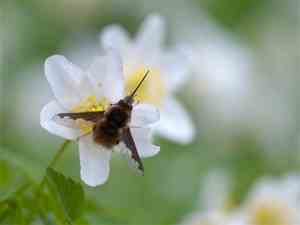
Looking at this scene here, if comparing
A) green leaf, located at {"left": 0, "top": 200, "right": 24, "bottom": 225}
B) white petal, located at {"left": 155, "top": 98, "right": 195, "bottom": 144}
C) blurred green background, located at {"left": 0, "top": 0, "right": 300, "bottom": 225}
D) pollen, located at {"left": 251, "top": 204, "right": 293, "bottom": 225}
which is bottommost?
green leaf, located at {"left": 0, "top": 200, "right": 24, "bottom": 225}

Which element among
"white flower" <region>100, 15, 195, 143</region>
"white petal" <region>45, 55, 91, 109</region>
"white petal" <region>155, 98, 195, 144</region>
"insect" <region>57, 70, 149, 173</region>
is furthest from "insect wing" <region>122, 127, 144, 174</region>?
"white petal" <region>155, 98, 195, 144</region>

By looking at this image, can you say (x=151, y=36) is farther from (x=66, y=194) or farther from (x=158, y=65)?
(x=66, y=194)

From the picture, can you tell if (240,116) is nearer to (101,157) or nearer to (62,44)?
(62,44)

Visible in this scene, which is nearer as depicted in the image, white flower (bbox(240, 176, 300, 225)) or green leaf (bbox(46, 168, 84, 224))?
green leaf (bbox(46, 168, 84, 224))

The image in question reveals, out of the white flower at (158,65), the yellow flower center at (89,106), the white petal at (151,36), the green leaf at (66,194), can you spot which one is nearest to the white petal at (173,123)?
the white flower at (158,65)

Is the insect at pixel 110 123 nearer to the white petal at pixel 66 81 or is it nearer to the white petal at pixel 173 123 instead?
the white petal at pixel 66 81

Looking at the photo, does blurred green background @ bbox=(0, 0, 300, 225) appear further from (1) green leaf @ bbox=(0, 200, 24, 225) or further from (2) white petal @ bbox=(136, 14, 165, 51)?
(1) green leaf @ bbox=(0, 200, 24, 225)
